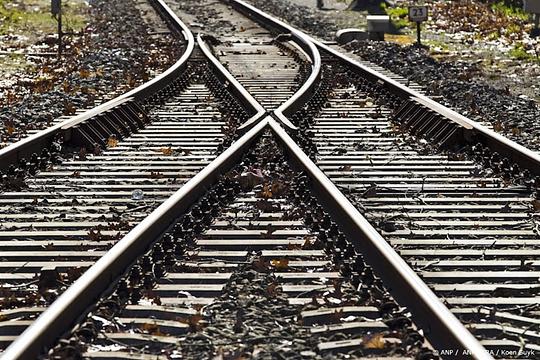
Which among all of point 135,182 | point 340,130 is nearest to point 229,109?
point 340,130

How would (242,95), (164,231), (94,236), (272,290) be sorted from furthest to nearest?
(242,95), (94,236), (164,231), (272,290)

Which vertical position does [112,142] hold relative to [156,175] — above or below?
below

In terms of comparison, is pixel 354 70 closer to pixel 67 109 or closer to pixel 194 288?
pixel 67 109

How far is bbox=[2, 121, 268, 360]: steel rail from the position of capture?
164 inches

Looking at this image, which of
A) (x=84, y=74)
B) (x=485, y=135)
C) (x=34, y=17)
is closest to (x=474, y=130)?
(x=485, y=135)

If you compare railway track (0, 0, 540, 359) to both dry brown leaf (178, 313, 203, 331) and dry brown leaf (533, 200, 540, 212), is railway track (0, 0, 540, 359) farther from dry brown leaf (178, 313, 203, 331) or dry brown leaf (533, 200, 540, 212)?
dry brown leaf (533, 200, 540, 212)

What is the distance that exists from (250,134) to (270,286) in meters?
3.83

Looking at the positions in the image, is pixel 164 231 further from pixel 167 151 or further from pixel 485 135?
pixel 485 135

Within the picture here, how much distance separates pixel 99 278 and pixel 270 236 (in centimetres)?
160

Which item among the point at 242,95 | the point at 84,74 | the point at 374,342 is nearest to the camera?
the point at 374,342

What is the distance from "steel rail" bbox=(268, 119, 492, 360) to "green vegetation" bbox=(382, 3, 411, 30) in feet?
60.8

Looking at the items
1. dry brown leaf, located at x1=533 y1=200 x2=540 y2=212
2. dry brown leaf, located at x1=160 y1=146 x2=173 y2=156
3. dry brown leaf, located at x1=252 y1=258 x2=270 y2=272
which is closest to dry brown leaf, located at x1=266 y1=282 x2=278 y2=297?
dry brown leaf, located at x1=252 y1=258 x2=270 y2=272

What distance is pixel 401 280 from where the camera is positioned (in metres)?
5.00

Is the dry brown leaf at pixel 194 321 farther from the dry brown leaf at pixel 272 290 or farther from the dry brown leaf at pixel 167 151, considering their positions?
the dry brown leaf at pixel 167 151
